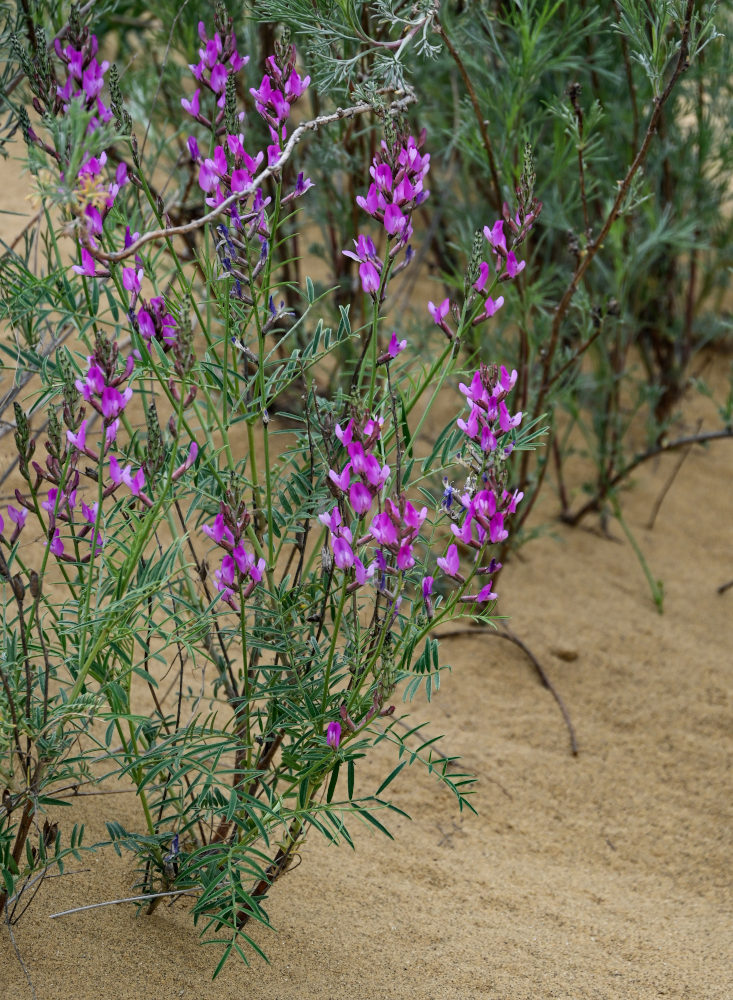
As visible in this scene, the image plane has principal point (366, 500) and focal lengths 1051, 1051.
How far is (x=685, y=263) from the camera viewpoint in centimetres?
483

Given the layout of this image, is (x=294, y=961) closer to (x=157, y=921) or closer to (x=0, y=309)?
(x=157, y=921)

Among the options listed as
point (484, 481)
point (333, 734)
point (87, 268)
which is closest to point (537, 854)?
point (333, 734)

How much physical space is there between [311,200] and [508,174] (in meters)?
1.28

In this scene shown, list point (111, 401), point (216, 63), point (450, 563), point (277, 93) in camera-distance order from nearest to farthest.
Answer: point (111, 401) < point (450, 563) < point (277, 93) < point (216, 63)

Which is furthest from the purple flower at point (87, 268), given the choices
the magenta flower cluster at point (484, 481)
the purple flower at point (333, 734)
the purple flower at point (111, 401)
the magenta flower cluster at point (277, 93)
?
the purple flower at point (333, 734)

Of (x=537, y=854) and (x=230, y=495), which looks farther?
(x=537, y=854)

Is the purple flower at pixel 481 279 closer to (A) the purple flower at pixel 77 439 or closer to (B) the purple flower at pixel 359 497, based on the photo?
(B) the purple flower at pixel 359 497

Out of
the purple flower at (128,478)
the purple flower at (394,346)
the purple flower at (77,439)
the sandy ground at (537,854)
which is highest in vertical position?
the purple flower at (394,346)

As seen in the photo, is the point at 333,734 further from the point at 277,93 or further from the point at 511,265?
the point at 277,93

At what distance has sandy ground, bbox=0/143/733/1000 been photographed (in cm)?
177

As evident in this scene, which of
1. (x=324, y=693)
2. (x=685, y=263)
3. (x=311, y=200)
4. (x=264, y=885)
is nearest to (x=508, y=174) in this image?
(x=311, y=200)

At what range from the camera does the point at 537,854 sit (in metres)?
2.39

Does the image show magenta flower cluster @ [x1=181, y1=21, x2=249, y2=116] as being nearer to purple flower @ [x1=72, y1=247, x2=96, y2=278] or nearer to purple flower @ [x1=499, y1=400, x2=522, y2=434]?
purple flower @ [x1=72, y1=247, x2=96, y2=278]

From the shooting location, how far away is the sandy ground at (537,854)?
1.77 metres
